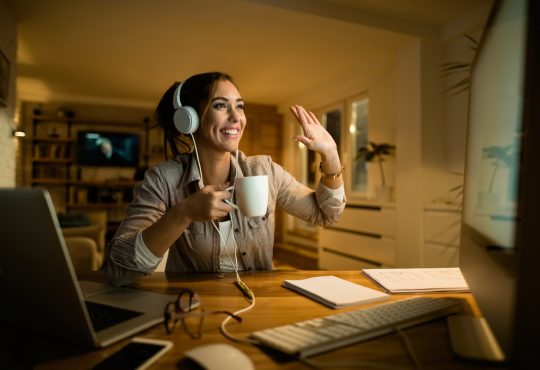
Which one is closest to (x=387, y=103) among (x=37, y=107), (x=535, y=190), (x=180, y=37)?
(x=180, y=37)

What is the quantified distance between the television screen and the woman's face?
523cm

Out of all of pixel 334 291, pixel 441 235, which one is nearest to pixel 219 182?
pixel 334 291

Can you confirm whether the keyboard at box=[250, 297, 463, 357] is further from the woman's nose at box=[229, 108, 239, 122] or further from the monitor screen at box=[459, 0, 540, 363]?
the woman's nose at box=[229, 108, 239, 122]

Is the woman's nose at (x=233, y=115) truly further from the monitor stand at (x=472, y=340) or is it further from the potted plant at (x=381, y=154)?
the potted plant at (x=381, y=154)

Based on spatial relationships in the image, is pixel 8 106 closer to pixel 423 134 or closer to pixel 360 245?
pixel 360 245

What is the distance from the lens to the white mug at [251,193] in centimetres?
90

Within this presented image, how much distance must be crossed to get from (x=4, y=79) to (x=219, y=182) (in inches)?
100

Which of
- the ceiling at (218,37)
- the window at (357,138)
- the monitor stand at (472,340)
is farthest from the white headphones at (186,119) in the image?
the window at (357,138)

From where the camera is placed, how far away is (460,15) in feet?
10.2

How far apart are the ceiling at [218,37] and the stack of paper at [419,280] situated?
2.42m

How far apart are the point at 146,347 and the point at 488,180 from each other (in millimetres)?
656

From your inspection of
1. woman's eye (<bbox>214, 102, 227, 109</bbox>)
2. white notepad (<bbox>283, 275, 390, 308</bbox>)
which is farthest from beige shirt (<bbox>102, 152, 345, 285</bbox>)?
white notepad (<bbox>283, 275, 390, 308</bbox>)

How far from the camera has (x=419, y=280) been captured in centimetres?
98

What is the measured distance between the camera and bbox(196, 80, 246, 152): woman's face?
127 centimetres
